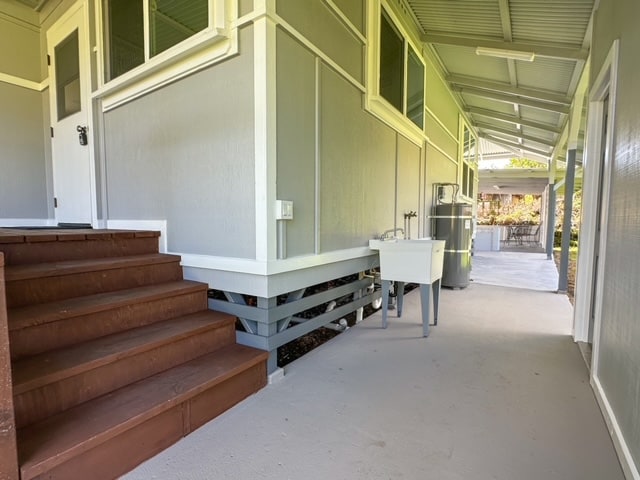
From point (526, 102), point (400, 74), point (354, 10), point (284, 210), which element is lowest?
point (284, 210)

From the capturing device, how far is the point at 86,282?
6.61ft

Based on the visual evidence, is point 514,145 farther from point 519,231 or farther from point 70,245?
point 70,245

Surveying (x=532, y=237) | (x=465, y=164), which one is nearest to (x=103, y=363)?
(x=465, y=164)

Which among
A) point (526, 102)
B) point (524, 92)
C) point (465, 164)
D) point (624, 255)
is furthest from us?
point (465, 164)

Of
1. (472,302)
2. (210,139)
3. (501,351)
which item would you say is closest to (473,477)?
(501,351)

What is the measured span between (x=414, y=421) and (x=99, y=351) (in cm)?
169

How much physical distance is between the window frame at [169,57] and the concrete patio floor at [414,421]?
7.54ft

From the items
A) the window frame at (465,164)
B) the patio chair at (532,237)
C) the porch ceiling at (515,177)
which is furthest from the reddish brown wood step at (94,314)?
the patio chair at (532,237)

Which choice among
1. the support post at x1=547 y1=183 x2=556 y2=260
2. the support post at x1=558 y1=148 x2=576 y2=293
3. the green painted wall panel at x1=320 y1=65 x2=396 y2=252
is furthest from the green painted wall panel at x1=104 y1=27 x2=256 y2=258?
the support post at x1=547 y1=183 x2=556 y2=260

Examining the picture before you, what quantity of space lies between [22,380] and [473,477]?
6.32 ft

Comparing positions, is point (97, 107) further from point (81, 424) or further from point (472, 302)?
point (472, 302)

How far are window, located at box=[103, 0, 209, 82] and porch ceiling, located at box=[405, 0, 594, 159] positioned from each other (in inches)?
121

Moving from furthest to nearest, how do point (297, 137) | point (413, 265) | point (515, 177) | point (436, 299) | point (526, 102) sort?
point (515, 177)
point (526, 102)
point (436, 299)
point (413, 265)
point (297, 137)

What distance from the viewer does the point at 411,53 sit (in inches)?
174
